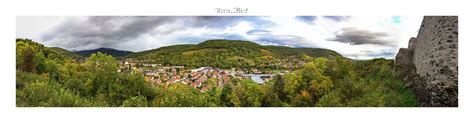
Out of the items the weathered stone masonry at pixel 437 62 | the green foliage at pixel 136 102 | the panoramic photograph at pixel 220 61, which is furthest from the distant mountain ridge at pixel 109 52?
the weathered stone masonry at pixel 437 62

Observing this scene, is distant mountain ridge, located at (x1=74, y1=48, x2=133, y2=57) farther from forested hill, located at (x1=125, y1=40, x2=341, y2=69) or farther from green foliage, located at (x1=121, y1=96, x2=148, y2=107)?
green foliage, located at (x1=121, y1=96, x2=148, y2=107)

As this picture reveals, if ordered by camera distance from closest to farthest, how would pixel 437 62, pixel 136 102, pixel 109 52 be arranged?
pixel 437 62 < pixel 136 102 < pixel 109 52

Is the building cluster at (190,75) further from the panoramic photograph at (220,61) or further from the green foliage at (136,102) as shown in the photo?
the green foliage at (136,102)

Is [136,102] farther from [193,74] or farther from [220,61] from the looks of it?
[220,61]

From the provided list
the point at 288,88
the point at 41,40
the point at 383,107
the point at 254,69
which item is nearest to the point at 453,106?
the point at 383,107

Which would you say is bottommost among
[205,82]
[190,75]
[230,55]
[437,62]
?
[205,82]

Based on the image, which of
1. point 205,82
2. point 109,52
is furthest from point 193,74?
point 109,52

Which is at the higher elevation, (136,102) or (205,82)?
(205,82)
